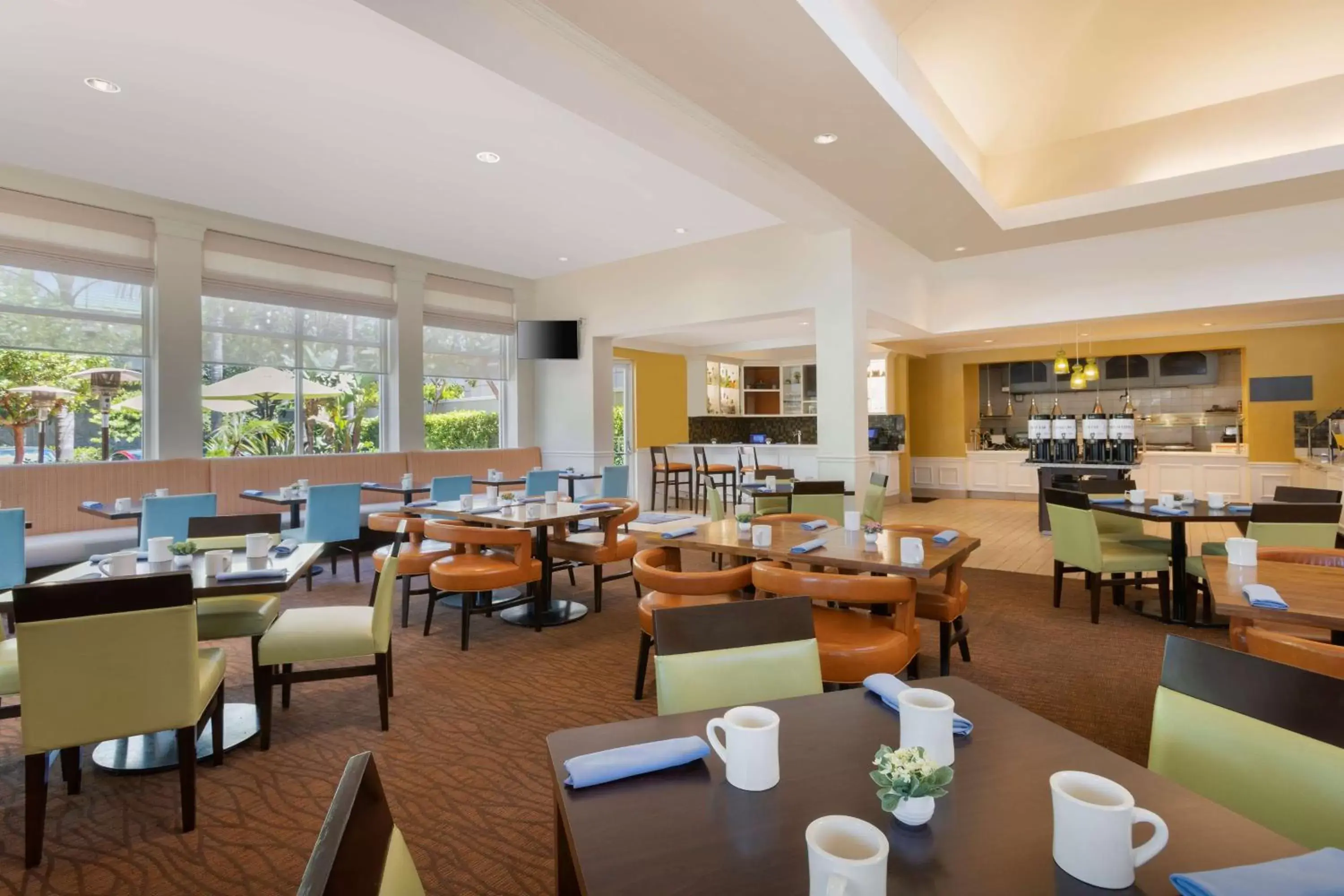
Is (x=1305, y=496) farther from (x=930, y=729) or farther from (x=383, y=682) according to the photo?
(x=383, y=682)

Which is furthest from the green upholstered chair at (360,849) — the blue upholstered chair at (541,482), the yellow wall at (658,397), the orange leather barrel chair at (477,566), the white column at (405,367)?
the yellow wall at (658,397)

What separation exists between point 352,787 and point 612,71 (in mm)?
3783

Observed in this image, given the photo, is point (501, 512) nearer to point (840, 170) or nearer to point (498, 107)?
point (498, 107)

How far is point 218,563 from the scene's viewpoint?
285 cm

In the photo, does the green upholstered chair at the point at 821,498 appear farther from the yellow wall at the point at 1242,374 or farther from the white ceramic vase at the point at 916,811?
the yellow wall at the point at 1242,374

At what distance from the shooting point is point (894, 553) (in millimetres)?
3111

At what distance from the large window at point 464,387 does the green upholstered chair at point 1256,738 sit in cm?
868

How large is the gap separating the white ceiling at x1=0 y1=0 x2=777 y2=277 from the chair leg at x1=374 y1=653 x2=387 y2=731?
3.43m

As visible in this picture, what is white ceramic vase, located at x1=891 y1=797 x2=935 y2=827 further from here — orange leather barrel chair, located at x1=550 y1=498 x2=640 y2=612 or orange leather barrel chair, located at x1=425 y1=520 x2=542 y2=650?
orange leather barrel chair, located at x1=550 y1=498 x2=640 y2=612

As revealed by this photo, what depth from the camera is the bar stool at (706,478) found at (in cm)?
1076

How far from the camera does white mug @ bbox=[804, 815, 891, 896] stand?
0.75 m

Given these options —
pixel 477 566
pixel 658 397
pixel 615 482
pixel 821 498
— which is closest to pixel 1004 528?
pixel 821 498

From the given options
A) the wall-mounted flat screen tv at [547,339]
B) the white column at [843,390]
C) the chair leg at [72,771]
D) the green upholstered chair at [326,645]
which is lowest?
the chair leg at [72,771]

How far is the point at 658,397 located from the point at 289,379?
626cm
